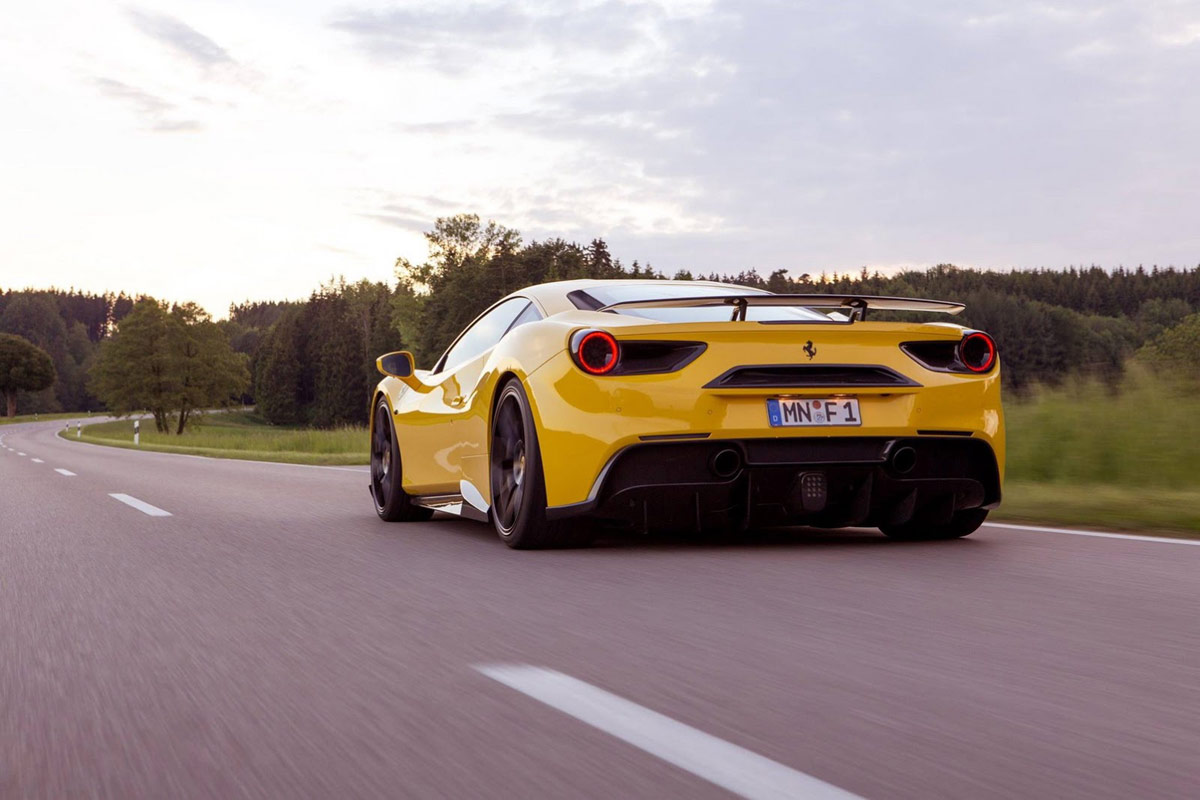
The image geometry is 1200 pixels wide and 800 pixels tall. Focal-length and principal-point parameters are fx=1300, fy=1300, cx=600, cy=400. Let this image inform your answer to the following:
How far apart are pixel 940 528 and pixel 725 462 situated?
4.58 ft

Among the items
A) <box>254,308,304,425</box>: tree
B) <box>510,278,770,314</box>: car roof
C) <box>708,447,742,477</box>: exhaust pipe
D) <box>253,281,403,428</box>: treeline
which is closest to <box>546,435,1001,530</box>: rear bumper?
<box>708,447,742,477</box>: exhaust pipe

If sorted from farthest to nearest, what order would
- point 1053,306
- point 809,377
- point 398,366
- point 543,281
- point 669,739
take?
point 543,281
point 1053,306
point 398,366
point 809,377
point 669,739

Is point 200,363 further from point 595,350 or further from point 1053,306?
point 595,350

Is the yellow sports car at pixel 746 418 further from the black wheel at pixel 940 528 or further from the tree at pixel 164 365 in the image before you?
the tree at pixel 164 365

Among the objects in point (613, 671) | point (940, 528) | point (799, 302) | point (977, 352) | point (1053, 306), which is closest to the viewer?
point (613, 671)

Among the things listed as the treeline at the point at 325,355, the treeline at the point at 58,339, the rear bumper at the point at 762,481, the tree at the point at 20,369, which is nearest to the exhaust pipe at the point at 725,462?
the rear bumper at the point at 762,481

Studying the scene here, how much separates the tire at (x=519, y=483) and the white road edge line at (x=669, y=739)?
2.30 meters

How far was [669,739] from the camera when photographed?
101 inches

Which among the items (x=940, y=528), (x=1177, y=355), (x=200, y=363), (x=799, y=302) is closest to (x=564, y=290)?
(x=799, y=302)

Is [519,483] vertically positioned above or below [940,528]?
above

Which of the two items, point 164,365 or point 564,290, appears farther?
point 164,365

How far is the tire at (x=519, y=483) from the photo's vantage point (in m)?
5.64

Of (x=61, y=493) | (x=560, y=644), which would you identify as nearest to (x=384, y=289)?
(x=61, y=493)

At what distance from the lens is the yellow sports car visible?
530 centimetres
